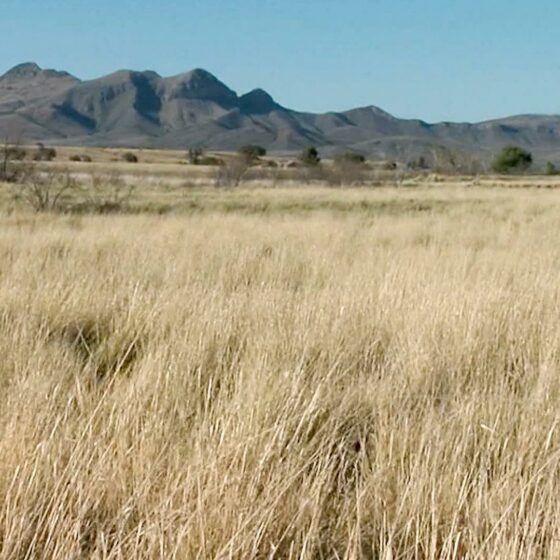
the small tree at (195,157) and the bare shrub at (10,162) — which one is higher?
the small tree at (195,157)

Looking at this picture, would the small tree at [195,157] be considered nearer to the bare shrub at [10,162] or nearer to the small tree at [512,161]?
the small tree at [512,161]

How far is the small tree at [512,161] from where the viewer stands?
7688cm

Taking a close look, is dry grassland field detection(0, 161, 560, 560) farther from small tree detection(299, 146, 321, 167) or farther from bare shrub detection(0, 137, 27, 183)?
small tree detection(299, 146, 321, 167)

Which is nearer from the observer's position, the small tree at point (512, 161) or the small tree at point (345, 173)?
the small tree at point (345, 173)

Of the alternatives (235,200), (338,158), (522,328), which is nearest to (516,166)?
(338,158)

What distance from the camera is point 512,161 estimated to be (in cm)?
7688

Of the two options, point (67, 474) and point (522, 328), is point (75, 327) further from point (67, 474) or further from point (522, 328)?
point (522, 328)

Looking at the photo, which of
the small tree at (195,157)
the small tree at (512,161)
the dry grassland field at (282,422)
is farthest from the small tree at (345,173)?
the dry grassland field at (282,422)

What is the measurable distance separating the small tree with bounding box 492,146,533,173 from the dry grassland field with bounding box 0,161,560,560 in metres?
76.2

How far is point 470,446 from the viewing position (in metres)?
2.38

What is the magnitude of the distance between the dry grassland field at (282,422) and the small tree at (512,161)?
76218 millimetres

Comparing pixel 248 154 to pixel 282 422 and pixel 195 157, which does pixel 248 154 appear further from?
pixel 282 422

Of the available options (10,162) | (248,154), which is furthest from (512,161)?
(10,162)

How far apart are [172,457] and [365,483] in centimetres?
64
